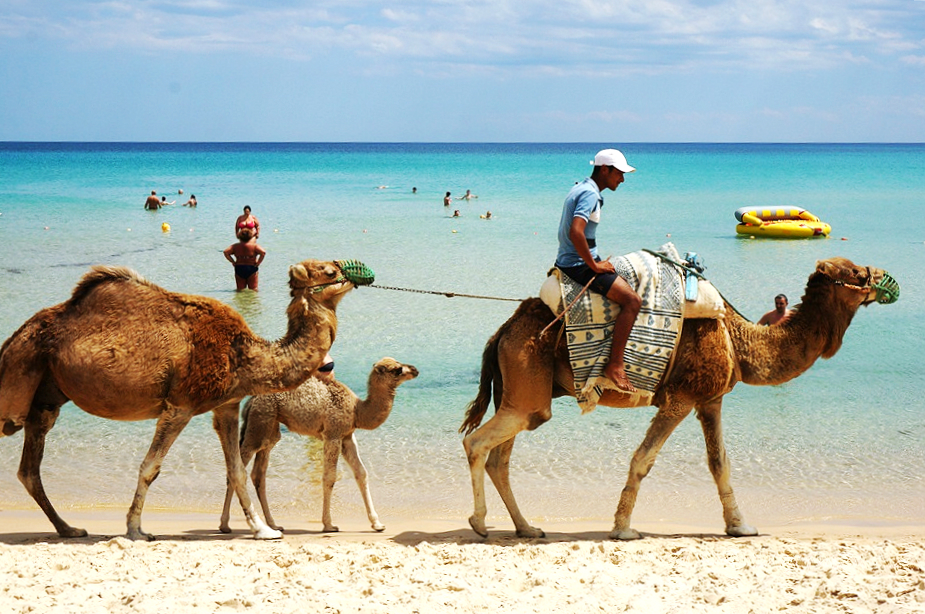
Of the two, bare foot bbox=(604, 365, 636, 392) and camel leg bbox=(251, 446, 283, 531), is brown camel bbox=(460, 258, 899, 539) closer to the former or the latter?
bare foot bbox=(604, 365, 636, 392)

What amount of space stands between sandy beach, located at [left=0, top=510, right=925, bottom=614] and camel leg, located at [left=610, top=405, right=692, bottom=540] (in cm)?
21

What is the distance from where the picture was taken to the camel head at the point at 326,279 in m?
7.25

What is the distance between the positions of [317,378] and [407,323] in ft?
28.9

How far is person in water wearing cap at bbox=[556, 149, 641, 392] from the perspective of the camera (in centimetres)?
710

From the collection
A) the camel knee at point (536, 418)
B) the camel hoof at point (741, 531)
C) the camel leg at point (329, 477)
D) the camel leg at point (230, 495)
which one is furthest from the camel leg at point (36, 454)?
the camel hoof at point (741, 531)

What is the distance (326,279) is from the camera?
24.0 feet

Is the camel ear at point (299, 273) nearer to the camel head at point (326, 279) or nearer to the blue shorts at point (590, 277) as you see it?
the camel head at point (326, 279)

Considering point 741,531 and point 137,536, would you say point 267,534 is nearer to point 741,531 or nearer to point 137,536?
point 137,536

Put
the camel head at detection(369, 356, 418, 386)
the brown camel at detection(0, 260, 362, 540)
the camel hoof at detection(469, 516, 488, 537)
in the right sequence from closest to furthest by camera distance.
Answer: the brown camel at detection(0, 260, 362, 540)
the camel hoof at detection(469, 516, 488, 537)
the camel head at detection(369, 356, 418, 386)

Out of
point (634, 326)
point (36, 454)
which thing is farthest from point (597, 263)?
point (36, 454)

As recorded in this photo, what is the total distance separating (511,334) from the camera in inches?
295

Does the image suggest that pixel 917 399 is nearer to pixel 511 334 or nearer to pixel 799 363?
pixel 799 363

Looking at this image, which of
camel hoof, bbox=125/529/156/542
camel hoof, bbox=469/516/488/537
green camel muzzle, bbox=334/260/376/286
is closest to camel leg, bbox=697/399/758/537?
camel hoof, bbox=469/516/488/537

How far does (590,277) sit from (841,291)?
1.82 metres
